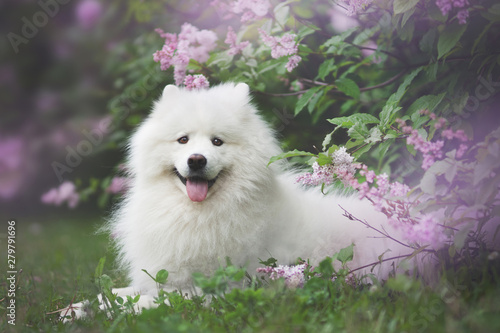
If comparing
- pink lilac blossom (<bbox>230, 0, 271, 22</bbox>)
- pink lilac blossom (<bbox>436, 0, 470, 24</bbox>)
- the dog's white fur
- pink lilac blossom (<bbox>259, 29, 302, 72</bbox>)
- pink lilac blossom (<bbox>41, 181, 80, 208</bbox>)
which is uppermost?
pink lilac blossom (<bbox>436, 0, 470, 24</bbox>)

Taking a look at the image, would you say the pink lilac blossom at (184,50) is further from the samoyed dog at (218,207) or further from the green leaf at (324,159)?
the green leaf at (324,159)

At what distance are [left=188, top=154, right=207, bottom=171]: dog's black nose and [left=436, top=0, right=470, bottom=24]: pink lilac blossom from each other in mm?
1409

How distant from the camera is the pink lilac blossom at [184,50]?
144 inches

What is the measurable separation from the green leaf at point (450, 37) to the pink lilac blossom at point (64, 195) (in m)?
5.33

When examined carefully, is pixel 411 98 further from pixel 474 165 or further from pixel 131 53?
pixel 131 53

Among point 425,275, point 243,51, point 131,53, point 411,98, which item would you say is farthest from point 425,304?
point 131,53

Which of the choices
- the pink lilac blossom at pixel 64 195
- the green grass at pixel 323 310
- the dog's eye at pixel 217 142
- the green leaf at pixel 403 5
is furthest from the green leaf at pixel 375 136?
the pink lilac blossom at pixel 64 195

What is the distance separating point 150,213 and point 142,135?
511mm

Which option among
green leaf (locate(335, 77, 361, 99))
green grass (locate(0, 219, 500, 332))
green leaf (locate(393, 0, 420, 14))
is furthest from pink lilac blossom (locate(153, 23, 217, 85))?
green grass (locate(0, 219, 500, 332))

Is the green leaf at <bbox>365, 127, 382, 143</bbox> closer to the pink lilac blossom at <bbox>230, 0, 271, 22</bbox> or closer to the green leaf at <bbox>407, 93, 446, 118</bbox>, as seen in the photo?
the green leaf at <bbox>407, 93, 446, 118</bbox>

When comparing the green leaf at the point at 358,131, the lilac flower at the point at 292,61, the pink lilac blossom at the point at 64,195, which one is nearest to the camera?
the green leaf at the point at 358,131

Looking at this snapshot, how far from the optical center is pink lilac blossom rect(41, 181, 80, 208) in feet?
21.4

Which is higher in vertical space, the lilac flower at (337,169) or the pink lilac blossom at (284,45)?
the pink lilac blossom at (284,45)

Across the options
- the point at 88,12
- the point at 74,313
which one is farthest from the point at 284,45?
the point at 88,12
